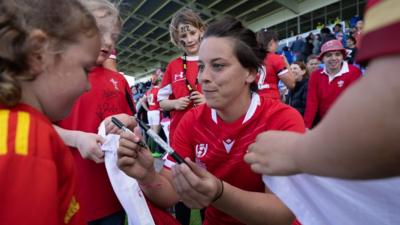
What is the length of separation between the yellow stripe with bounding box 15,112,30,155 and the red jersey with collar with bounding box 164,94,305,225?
0.94m

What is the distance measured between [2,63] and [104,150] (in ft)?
2.54

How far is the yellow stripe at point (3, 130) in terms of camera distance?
A: 0.66m

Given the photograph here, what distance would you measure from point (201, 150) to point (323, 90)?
3039mm

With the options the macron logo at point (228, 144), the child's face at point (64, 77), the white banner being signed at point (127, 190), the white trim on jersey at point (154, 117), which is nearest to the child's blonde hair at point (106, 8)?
the white banner being signed at point (127, 190)

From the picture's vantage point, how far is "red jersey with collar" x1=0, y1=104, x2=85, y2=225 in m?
0.64

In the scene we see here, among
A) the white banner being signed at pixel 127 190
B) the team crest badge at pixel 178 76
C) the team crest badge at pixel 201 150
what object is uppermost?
the team crest badge at pixel 178 76

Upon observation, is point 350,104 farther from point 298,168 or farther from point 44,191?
point 44,191

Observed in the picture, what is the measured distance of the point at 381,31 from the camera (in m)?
0.51

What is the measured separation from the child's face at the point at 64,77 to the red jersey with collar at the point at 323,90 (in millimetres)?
3642

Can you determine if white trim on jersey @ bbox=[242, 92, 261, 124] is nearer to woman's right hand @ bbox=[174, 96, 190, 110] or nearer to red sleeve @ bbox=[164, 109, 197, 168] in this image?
red sleeve @ bbox=[164, 109, 197, 168]

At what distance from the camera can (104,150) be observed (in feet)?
4.94

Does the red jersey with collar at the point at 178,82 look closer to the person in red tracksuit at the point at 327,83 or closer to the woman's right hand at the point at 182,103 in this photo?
the woman's right hand at the point at 182,103

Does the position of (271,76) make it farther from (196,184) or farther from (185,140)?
(196,184)

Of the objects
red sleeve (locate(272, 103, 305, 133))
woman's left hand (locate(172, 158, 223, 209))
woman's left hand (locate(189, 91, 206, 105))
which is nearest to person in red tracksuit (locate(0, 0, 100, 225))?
woman's left hand (locate(172, 158, 223, 209))
